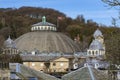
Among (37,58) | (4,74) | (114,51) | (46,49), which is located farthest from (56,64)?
(114,51)

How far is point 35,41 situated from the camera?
160 m

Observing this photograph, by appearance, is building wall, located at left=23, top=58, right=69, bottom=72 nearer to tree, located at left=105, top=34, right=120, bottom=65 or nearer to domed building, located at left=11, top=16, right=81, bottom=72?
domed building, located at left=11, top=16, right=81, bottom=72

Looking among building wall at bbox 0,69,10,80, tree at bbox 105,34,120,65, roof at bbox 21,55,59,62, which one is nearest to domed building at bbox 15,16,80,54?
roof at bbox 21,55,59,62

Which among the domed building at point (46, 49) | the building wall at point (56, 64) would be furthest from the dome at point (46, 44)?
the building wall at point (56, 64)

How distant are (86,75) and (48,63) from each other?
4304 inches

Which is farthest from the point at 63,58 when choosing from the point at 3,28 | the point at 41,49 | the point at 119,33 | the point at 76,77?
the point at 119,33

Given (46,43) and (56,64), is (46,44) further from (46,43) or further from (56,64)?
(56,64)

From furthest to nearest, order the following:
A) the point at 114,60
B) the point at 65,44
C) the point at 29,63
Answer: the point at 65,44 < the point at 29,63 < the point at 114,60

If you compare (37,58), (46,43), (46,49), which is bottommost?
(37,58)

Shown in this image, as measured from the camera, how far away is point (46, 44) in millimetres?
157750

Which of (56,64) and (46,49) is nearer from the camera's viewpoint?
(56,64)

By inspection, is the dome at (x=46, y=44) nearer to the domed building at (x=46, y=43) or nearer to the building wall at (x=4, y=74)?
the domed building at (x=46, y=43)

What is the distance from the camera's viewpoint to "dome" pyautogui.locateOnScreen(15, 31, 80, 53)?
15550 cm

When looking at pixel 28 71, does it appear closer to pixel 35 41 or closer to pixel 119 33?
pixel 119 33
